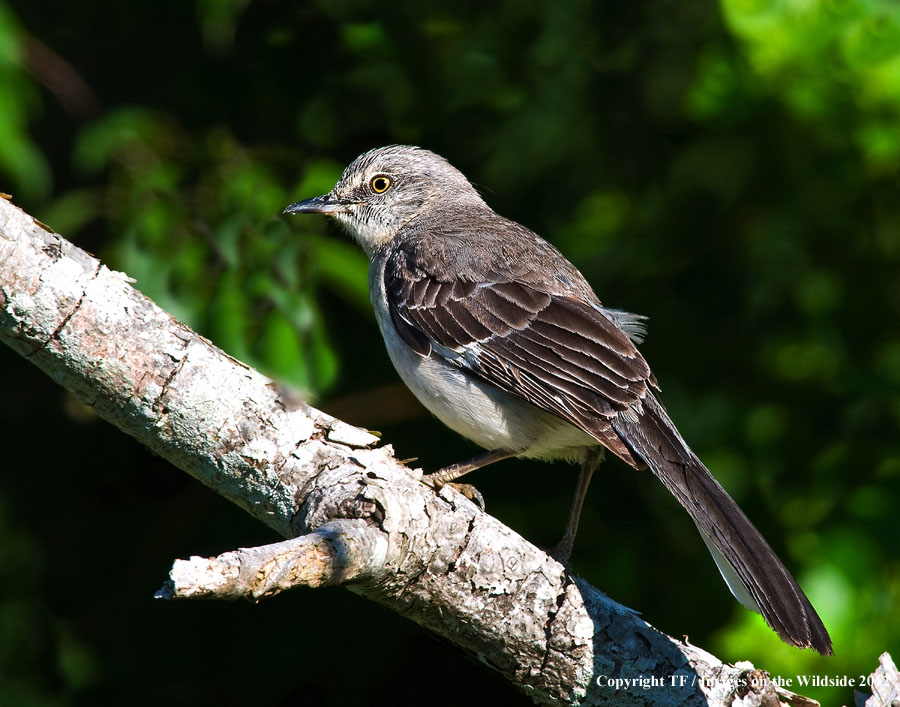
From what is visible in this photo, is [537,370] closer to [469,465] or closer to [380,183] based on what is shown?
[469,465]

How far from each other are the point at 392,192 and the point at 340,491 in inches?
117

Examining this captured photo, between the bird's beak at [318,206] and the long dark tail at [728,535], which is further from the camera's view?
the bird's beak at [318,206]

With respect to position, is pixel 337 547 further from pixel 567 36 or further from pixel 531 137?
pixel 567 36

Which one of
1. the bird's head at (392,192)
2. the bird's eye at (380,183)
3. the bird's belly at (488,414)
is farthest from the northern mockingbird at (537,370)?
the bird's eye at (380,183)

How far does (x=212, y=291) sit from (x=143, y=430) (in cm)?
122

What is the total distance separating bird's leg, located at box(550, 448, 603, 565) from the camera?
14.4ft

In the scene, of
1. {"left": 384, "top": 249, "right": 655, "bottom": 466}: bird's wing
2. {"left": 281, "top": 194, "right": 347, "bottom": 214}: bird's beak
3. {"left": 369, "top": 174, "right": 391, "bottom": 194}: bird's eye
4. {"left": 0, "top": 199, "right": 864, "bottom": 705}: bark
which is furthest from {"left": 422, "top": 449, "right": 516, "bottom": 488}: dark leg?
{"left": 369, "top": 174, "right": 391, "bottom": 194}: bird's eye

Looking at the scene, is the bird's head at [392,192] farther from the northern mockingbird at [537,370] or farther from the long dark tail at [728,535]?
the long dark tail at [728,535]

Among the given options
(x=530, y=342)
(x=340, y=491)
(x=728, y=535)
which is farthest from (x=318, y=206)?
(x=728, y=535)

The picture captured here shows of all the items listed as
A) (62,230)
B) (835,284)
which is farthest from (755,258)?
(62,230)

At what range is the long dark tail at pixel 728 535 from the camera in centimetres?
325

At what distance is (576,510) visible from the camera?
443 centimetres

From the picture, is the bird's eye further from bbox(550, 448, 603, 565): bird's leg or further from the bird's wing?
bbox(550, 448, 603, 565): bird's leg

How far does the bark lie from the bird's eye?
2.55m
